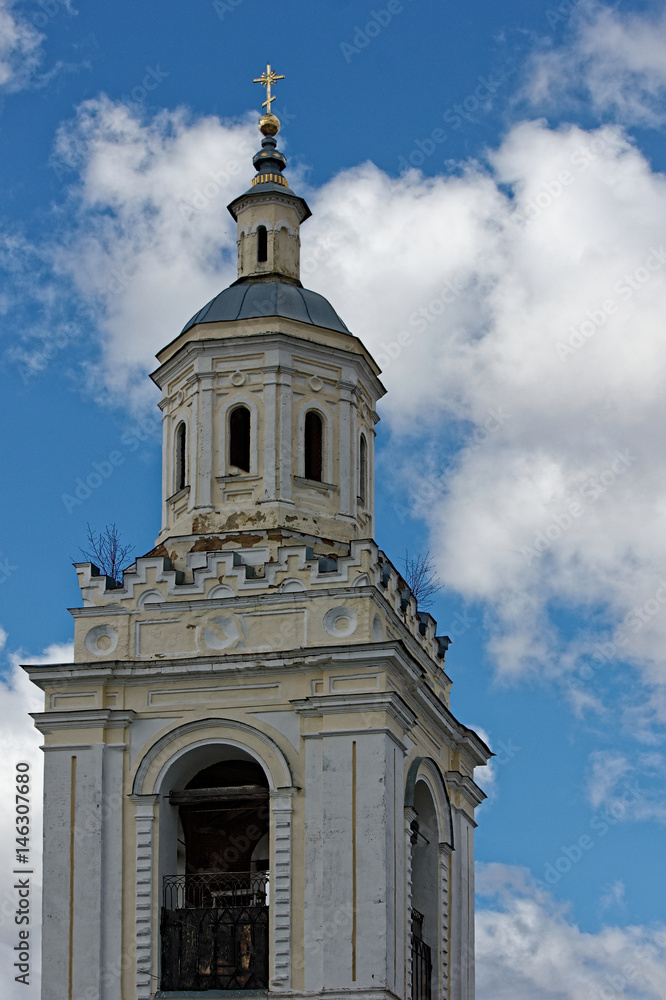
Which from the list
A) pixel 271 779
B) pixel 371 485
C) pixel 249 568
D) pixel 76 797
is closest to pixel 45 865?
pixel 76 797

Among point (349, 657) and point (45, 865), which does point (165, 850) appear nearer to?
point (45, 865)

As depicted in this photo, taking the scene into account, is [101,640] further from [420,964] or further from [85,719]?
[420,964]

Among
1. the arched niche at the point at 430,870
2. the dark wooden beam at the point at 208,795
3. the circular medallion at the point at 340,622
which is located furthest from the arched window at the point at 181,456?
the arched niche at the point at 430,870

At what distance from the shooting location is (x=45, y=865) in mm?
26844

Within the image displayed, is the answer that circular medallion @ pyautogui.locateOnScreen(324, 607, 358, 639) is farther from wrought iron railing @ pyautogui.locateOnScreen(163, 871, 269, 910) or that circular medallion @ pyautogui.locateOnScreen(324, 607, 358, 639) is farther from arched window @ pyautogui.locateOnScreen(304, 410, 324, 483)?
wrought iron railing @ pyautogui.locateOnScreen(163, 871, 269, 910)

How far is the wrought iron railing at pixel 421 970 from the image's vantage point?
2800 centimetres

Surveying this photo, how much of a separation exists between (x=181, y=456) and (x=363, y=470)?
290 cm

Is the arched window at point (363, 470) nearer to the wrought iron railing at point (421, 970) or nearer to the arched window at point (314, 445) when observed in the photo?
the arched window at point (314, 445)

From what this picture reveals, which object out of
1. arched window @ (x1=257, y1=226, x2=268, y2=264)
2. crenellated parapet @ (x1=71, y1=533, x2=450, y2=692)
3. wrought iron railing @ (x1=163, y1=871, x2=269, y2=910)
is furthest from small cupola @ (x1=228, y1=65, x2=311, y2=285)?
wrought iron railing @ (x1=163, y1=871, x2=269, y2=910)

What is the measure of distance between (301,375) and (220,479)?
7.12 ft

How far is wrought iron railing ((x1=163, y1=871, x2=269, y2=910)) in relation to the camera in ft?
88.9

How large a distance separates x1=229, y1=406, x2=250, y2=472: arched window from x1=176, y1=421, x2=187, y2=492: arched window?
3.09 ft

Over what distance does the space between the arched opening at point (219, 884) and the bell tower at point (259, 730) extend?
1.4 inches

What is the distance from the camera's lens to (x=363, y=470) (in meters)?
31.2
